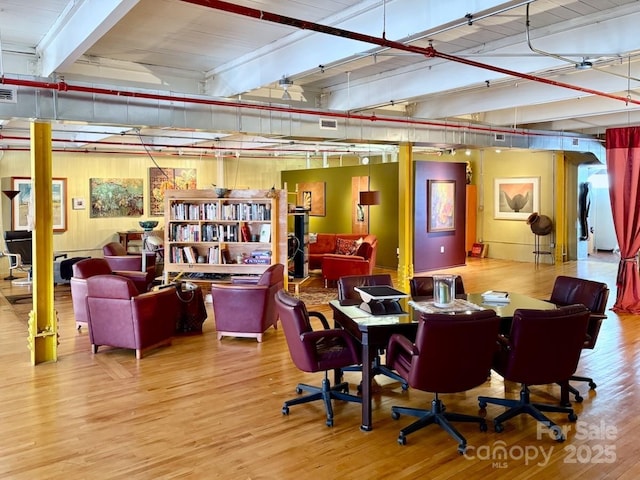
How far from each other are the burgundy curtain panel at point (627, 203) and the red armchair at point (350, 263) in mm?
Answer: 4270

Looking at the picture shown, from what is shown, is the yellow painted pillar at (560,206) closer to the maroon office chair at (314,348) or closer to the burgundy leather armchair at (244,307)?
the burgundy leather armchair at (244,307)

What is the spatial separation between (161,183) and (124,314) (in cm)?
911

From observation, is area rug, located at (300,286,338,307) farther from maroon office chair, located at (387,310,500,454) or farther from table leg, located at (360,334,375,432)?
maroon office chair, located at (387,310,500,454)

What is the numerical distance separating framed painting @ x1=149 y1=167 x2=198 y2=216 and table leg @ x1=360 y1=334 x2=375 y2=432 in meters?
11.4

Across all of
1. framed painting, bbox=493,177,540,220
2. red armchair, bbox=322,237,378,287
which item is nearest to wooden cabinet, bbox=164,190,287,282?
red armchair, bbox=322,237,378,287

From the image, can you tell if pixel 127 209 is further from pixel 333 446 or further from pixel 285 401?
pixel 333 446

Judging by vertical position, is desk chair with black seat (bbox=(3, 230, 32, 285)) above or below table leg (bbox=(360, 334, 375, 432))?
above

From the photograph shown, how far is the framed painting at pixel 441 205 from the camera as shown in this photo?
12719 mm

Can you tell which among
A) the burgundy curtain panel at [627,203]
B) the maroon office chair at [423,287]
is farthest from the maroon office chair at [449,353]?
the burgundy curtain panel at [627,203]

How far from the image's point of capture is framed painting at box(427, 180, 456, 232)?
12719mm

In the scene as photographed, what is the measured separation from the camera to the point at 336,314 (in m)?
4.81

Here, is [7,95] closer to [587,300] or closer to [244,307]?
[244,307]

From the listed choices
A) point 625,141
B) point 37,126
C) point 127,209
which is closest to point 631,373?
point 625,141

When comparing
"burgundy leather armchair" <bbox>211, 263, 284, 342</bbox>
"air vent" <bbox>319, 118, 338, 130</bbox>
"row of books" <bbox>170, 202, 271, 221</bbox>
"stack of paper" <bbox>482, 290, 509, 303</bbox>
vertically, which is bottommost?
"burgundy leather armchair" <bbox>211, 263, 284, 342</bbox>
